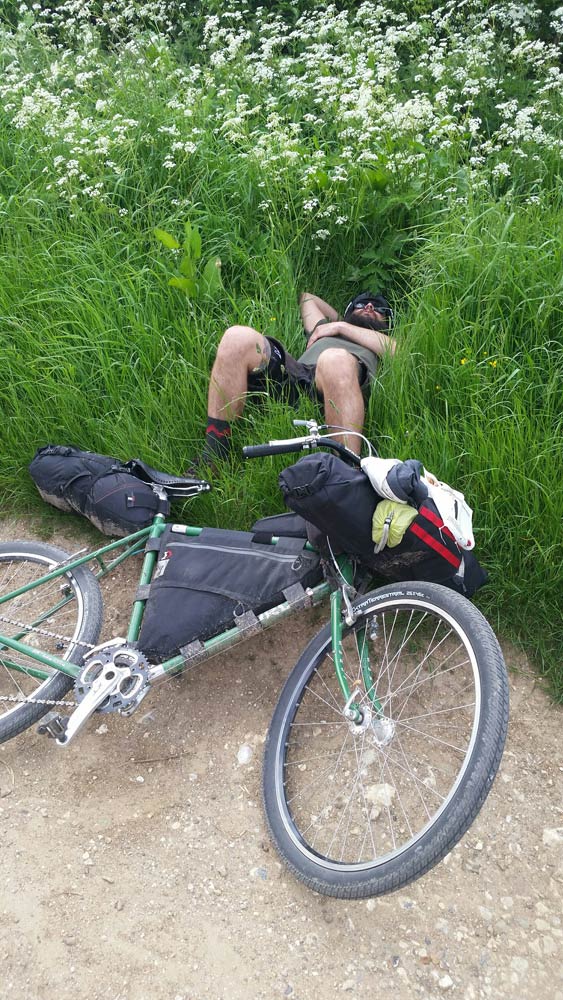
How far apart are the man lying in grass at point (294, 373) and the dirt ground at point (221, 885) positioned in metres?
1.19

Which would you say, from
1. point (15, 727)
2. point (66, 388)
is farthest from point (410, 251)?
point (15, 727)

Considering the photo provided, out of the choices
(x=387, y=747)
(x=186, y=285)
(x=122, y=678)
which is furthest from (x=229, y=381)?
(x=387, y=747)

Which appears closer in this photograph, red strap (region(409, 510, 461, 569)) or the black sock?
red strap (region(409, 510, 461, 569))

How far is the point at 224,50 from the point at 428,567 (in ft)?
14.2

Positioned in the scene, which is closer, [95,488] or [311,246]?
[95,488]

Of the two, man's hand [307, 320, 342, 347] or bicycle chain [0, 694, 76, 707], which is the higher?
man's hand [307, 320, 342, 347]

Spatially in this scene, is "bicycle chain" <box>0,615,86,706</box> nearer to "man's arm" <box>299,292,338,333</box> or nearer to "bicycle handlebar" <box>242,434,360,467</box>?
"bicycle handlebar" <box>242,434,360,467</box>

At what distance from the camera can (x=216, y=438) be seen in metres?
3.74

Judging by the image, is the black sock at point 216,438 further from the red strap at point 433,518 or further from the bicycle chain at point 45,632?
the red strap at point 433,518

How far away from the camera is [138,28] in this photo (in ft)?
20.2

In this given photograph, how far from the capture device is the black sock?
3.73m

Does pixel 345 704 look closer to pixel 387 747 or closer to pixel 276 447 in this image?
pixel 387 747

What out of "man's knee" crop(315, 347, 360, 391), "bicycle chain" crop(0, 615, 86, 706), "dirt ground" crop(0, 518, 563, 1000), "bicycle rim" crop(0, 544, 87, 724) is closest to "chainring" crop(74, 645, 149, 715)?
"bicycle chain" crop(0, 615, 86, 706)

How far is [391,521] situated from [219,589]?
74 centimetres
